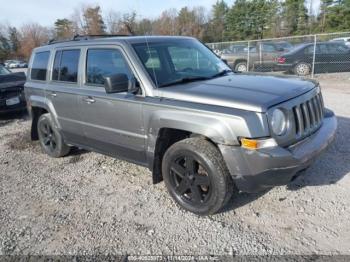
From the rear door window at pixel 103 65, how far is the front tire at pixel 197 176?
3.78 feet

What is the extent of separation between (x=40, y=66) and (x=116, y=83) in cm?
266

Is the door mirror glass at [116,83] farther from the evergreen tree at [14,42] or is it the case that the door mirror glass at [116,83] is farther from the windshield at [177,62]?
the evergreen tree at [14,42]

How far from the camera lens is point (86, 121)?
181 inches

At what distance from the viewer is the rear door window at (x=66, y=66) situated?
4.68 metres

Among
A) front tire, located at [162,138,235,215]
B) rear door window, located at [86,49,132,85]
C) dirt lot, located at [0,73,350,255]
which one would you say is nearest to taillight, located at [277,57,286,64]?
dirt lot, located at [0,73,350,255]

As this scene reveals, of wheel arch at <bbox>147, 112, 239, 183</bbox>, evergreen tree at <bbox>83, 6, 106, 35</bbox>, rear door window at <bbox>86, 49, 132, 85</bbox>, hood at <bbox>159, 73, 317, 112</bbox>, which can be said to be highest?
evergreen tree at <bbox>83, 6, 106, 35</bbox>

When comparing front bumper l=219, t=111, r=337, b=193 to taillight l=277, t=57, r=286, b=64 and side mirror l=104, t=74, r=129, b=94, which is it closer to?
side mirror l=104, t=74, r=129, b=94

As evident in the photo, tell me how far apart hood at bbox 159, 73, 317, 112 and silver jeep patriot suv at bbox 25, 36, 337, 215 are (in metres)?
0.01

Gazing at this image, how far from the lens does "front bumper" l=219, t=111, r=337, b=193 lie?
301 centimetres

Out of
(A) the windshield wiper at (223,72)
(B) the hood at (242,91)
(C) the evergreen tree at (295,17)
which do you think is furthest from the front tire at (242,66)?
(C) the evergreen tree at (295,17)

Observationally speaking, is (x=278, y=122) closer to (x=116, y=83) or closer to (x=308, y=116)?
→ (x=308, y=116)

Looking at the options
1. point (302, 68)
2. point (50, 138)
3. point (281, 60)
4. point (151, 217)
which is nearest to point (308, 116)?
point (151, 217)

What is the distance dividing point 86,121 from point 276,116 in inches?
106

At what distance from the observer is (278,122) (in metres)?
3.08
